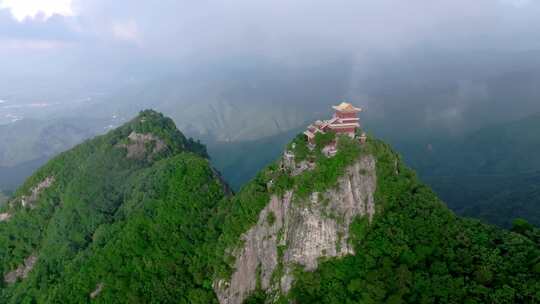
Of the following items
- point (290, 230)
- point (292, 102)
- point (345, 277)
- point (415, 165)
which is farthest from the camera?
point (292, 102)

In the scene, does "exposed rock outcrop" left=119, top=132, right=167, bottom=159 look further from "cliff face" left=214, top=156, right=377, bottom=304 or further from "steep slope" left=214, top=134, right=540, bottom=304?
"cliff face" left=214, top=156, right=377, bottom=304

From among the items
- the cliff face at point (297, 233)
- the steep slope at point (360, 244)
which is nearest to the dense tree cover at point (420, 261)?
the steep slope at point (360, 244)

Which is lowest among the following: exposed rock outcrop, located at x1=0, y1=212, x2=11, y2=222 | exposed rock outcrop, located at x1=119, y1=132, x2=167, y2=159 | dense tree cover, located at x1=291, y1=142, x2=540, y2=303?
dense tree cover, located at x1=291, y1=142, x2=540, y2=303

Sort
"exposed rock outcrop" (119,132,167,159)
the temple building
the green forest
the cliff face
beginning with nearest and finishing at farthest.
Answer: the green forest → the cliff face → the temple building → "exposed rock outcrop" (119,132,167,159)

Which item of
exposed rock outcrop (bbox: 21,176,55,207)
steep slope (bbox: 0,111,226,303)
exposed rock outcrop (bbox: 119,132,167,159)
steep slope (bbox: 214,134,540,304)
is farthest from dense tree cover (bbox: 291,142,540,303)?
exposed rock outcrop (bbox: 21,176,55,207)

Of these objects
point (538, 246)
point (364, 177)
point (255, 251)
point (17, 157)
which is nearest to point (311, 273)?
point (255, 251)

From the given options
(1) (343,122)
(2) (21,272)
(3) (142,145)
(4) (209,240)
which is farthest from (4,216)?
(1) (343,122)

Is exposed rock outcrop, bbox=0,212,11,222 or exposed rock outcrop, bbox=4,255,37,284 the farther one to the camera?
exposed rock outcrop, bbox=0,212,11,222

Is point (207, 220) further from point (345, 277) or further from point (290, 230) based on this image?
point (345, 277)
